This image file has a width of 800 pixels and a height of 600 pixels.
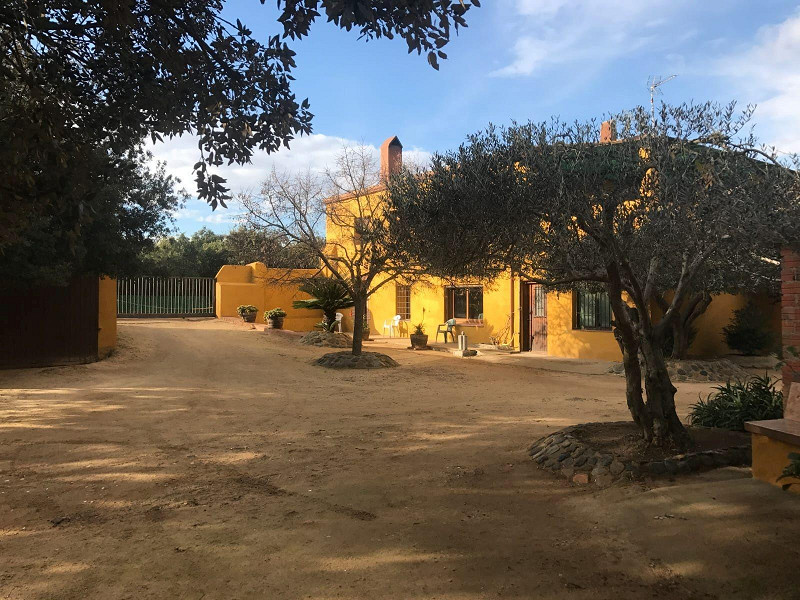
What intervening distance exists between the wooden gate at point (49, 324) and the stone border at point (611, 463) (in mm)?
10929

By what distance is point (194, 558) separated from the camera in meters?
3.43

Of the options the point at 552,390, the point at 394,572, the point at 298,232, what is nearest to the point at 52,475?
the point at 394,572

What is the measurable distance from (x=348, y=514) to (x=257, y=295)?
2074cm

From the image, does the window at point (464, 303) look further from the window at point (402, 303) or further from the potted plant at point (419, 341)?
the window at point (402, 303)

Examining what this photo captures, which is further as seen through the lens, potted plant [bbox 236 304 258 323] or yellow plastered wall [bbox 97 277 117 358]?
potted plant [bbox 236 304 258 323]

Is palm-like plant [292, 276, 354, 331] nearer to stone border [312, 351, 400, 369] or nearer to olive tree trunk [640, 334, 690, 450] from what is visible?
stone border [312, 351, 400, 369]

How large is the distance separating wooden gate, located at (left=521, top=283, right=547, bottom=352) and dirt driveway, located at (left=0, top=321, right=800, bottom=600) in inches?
315

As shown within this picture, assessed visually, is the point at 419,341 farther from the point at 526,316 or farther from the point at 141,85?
the point at 141,85

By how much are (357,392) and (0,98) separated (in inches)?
276

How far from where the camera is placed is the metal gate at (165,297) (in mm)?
23734

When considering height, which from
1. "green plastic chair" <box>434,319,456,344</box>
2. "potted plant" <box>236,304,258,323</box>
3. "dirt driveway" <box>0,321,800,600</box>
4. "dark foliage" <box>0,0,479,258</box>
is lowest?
"dirt driveway" <box>0,321,800,600</box>

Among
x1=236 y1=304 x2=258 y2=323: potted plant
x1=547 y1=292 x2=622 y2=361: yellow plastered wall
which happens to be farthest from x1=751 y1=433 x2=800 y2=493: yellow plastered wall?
x1=236 y1=304 x2=258 y2=323: potted plant

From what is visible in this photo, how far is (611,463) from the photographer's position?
4.81m

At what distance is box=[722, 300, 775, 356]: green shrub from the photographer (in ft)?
43.6
